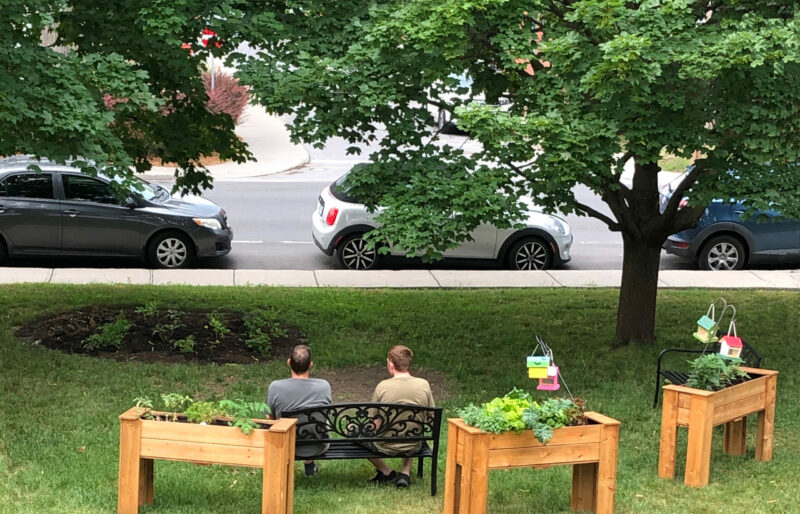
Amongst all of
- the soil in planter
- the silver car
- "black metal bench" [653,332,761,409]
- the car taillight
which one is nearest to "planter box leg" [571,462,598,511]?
"black metal bench" [653,332,761,409]

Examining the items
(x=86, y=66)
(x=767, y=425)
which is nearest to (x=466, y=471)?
(x=767, y=425)

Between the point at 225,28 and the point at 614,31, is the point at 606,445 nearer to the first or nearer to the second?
the point at 614,31

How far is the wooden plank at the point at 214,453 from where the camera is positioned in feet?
20.9

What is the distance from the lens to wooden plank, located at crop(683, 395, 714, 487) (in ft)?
24.2

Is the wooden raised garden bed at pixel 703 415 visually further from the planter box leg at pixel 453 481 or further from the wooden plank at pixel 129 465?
the wooden plank at pixel 129 465

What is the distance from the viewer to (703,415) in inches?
290

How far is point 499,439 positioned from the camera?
6.44 meters

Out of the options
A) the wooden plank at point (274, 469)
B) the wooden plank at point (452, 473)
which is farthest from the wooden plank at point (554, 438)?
the wooden plank at point (274, 469)

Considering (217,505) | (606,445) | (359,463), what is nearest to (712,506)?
(606,445)

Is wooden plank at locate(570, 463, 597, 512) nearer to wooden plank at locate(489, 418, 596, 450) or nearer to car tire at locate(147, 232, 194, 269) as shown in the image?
wooden plank at locate(489, 418, 596, 450)

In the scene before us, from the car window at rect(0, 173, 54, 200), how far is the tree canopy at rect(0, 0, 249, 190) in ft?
19.6

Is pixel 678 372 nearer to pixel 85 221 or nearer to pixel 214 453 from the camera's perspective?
pixel 214 453

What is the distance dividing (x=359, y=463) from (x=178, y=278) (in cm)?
778

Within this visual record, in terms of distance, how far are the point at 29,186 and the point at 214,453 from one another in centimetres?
1060
